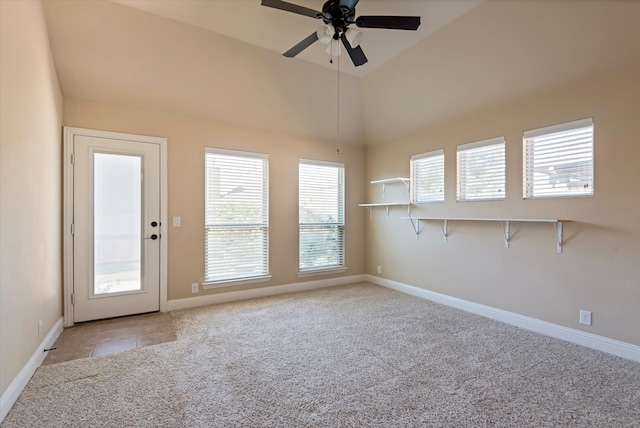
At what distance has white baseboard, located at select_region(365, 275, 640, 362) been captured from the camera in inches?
108

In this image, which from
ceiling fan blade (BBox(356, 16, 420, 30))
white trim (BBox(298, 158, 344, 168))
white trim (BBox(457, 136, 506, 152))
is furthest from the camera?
white trim (BBox(298, 158, 344, 168))

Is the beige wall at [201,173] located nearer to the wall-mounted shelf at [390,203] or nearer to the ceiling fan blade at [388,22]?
the wall-mounted shelf at [390,203]

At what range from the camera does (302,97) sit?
4.39 m

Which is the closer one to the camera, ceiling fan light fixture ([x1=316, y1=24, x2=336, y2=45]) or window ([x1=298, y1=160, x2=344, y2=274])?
ceiling fan light fixture ([x1=316, y1=24, x2=336, y2=45])

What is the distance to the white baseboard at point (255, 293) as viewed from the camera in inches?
161

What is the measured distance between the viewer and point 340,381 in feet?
7.52

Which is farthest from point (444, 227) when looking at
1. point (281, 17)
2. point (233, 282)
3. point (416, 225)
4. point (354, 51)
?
point (281, 17)

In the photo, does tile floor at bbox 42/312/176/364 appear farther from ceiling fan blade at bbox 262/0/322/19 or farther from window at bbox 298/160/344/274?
ceiling fan blade at bbox 262/0/322/19

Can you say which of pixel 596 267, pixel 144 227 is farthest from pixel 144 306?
pixel 596 267

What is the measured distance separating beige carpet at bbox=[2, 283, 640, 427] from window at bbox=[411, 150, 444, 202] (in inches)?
74.3

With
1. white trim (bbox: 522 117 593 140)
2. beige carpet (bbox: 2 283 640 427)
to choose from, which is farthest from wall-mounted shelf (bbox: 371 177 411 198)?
beige carpet (bbox: 2 283 640 427)

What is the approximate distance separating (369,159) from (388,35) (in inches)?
96.6

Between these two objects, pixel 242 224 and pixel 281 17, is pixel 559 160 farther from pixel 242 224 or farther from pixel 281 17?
pixel 242 224

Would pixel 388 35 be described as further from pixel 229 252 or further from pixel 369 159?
pixel 229 252
